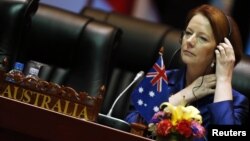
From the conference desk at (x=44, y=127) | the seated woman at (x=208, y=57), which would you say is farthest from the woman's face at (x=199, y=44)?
the conference desk at (x=44, y=127)

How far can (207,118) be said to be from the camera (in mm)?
2771

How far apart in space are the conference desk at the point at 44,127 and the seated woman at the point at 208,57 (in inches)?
28.2

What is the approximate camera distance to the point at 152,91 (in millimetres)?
2684

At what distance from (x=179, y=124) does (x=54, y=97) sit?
0.47 m

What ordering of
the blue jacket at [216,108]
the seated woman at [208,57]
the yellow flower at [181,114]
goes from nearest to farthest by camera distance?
the yellow flower at [181,114], the blue jacket at [216,108], the seated woman at [208,57]

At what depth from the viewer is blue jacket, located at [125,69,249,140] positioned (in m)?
2.66

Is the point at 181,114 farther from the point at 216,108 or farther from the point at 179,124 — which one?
the point at 216,108

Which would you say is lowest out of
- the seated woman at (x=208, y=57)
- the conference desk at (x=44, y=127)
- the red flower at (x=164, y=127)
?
the conference desk at (x=44, y=127)

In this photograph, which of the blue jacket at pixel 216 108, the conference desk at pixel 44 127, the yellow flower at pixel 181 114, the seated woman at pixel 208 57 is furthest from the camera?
the seated woman at pixel 208 57

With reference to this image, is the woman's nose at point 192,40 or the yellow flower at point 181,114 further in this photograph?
the woman's nose at point 192,40

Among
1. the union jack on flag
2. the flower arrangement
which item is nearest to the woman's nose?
the union jack on flag

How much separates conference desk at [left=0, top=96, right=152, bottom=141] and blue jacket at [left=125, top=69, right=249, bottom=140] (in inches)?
26.7

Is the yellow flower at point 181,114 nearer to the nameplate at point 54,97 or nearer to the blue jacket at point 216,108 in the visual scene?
the nameplate at point 54,97

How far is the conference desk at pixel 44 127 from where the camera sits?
2.11 metres
